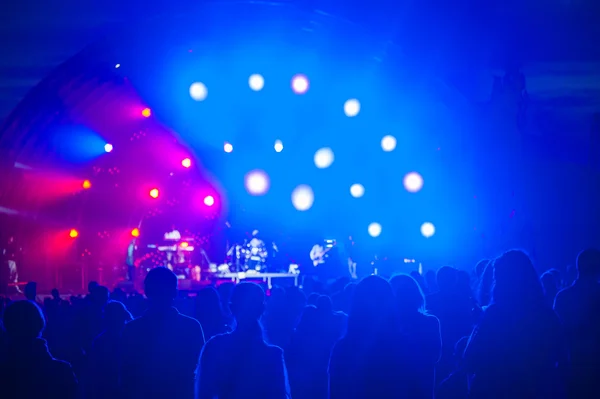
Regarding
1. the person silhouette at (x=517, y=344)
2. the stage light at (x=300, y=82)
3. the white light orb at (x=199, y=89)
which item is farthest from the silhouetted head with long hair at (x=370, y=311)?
the white light orb at (x=199, y=89)

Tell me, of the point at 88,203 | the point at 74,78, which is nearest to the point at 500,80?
the point at 74,78

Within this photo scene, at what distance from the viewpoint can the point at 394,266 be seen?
18.1m

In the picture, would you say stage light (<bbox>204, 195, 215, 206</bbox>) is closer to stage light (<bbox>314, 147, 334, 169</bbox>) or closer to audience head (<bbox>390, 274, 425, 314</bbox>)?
stage light (<bbox>314, 147, 334, 169</bbox>)

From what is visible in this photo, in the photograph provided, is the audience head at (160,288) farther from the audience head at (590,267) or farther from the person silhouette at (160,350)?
the audience head at (590,267)

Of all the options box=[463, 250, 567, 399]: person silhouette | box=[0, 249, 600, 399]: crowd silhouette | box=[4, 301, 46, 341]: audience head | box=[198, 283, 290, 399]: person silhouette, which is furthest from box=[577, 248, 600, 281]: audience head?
box=[4, 301, 46, 341]: audience head

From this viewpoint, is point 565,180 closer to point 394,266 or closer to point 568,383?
Result: point 394,266

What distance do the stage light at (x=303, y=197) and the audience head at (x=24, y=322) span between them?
1705 centimetres

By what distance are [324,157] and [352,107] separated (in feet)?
5.56

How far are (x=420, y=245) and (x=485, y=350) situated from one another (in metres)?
14.7

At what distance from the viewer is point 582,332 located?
459 cm

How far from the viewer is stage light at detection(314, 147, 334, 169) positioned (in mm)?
19750

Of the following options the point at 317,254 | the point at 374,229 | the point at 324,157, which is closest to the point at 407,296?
the point at 374,229

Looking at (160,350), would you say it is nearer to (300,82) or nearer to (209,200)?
(300,82)

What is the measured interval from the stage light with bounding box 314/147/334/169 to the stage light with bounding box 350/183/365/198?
3.34ft
